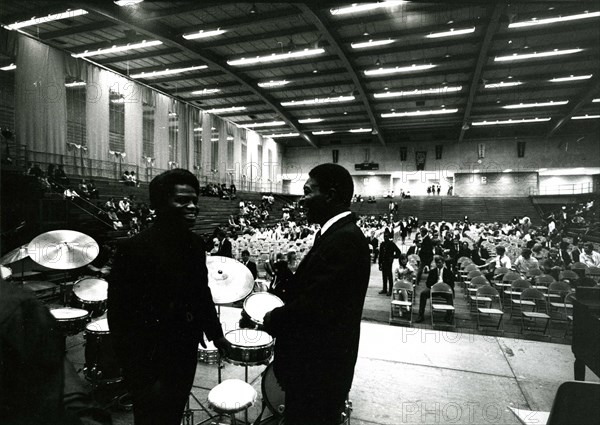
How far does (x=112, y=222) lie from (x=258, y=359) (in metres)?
10.9

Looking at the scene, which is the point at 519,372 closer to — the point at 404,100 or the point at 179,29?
the point at 179,29

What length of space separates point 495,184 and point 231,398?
119 feet

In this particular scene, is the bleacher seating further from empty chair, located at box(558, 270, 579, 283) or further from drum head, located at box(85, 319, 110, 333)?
drum head, located at box(85, 319, 110, 333)

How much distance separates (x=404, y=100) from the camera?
77.8ft

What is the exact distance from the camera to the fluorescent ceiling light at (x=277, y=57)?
1642 cm

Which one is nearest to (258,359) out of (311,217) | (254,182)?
(311,217)

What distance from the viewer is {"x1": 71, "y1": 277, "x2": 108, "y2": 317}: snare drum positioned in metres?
3.63

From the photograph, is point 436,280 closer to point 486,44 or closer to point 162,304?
point 162,304

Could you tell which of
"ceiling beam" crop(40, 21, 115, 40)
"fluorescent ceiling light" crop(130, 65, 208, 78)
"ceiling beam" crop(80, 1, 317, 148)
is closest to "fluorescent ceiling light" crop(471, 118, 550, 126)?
"ceiling beam" crop(80, 1, 317, 148)

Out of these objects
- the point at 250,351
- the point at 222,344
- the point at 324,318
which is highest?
the point at 324,318

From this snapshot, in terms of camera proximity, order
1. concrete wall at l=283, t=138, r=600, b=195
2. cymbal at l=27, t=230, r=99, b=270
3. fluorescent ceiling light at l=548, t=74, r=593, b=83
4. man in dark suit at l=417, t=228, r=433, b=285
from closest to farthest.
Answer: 1. cymbal at l=27, t=230, r=99, b=270
2. man in dark suit at l=417, t=228, r=433, b=285
3. fluorescent ceiling light at l=548, t=74, r=593, b=83
4. concrete wall at l=283, t=138, r=600, b=195

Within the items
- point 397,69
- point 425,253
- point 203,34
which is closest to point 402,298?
point 425,253

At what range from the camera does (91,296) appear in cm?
371

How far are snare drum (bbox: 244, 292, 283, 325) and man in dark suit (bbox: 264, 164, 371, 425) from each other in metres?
1.17
